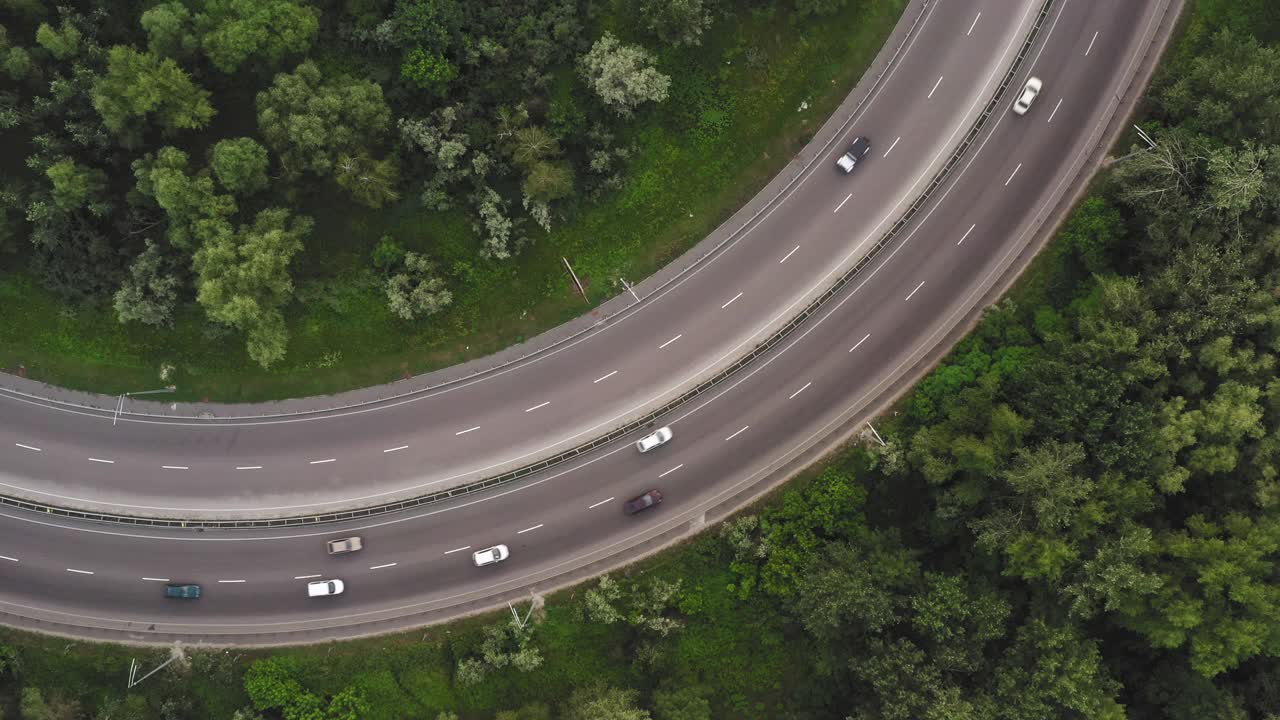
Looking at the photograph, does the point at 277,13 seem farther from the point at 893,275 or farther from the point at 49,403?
the point at 893,275

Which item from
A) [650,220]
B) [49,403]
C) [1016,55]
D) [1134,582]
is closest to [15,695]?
[49,403]

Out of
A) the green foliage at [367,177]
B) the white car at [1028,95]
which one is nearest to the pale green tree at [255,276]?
the green foliage at [367,177]

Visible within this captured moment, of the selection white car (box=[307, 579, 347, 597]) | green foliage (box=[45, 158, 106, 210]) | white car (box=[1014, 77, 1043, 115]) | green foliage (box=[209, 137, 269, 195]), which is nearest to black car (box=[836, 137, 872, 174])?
white car (box=[1014, 77, 1043, 115])

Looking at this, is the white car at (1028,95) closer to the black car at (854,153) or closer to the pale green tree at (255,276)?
the black car at (854,153)

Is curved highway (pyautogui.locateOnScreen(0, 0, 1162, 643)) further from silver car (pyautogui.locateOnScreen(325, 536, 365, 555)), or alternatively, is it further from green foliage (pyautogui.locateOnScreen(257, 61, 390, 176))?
green foliage (pyautogui.locateOnScreen(257, 61, 390, 176))

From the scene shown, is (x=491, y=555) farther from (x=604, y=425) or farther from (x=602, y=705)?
(x=602, y=705)
